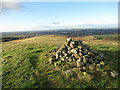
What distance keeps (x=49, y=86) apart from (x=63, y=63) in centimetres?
472

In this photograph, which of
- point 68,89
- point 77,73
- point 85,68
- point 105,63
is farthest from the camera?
point 105,63

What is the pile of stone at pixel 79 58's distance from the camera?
43.9 ft

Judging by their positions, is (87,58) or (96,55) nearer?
(87,58)

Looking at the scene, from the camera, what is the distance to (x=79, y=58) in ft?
47.2

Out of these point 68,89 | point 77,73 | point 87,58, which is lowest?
point 68,89

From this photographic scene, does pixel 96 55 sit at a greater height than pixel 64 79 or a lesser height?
greater

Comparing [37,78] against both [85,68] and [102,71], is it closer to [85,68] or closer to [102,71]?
[85,68]

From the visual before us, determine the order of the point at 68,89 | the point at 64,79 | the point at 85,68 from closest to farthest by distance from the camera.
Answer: the point at 68,89 → the point at 64,79 → the point at 85,68

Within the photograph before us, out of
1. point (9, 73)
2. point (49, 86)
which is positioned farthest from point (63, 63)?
point (9, 73)

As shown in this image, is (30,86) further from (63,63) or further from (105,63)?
(105,63)

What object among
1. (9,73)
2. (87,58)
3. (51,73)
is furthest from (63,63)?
(9,73)

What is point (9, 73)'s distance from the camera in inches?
534

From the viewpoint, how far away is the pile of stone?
13.4 metres

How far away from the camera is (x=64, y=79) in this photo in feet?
37.1
